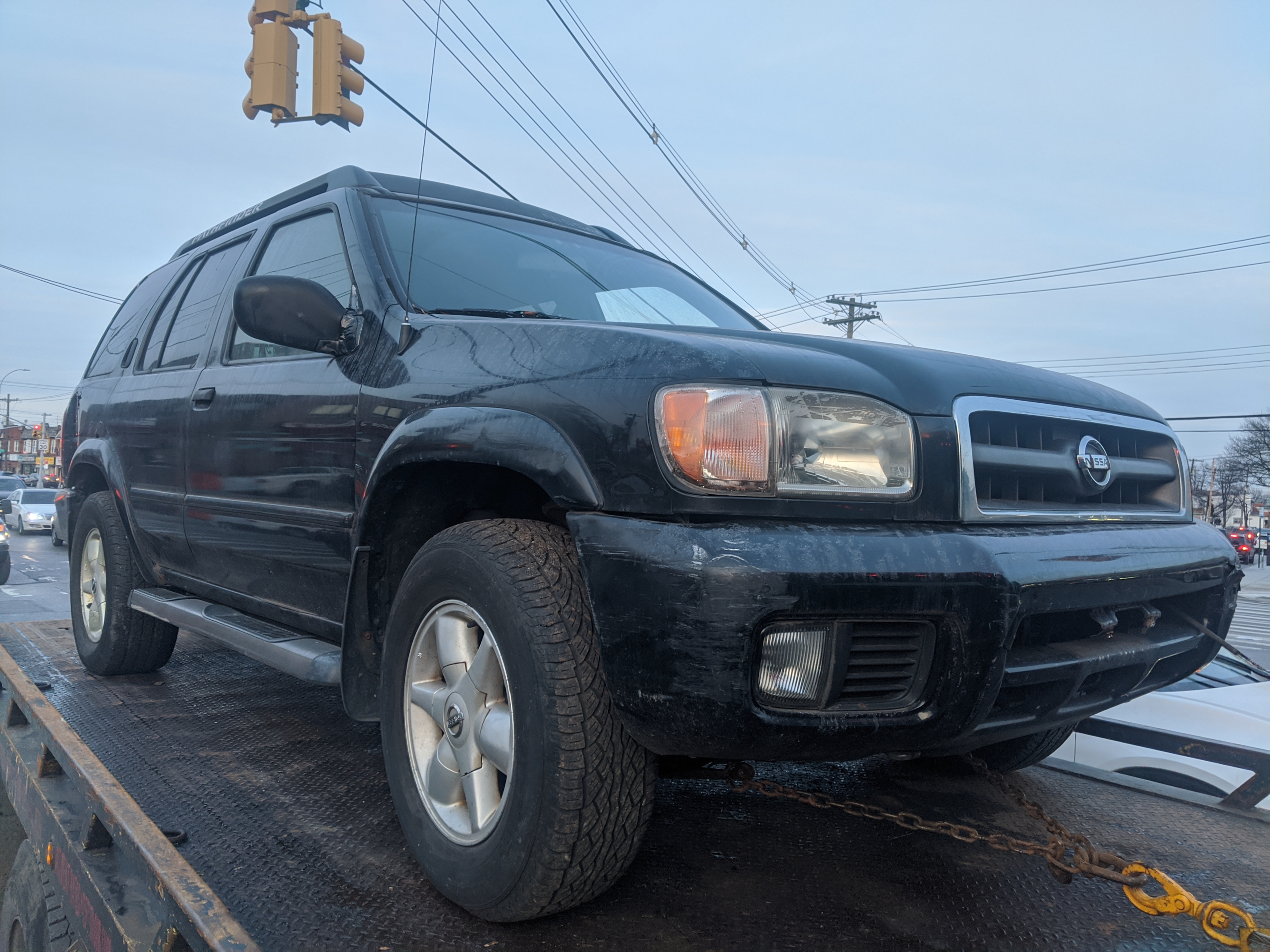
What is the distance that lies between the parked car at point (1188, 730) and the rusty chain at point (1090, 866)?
138 cm

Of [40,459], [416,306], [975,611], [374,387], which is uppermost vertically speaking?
[416,306]

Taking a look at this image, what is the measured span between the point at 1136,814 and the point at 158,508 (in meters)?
3.48

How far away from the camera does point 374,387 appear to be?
2406mm

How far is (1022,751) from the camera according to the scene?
8.89 ft

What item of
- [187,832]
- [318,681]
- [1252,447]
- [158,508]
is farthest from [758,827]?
[1252,447]

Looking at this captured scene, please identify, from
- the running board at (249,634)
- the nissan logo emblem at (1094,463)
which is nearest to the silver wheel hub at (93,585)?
the running board at (249,634)

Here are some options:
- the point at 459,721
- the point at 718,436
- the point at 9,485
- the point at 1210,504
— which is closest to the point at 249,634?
the point at 459,721

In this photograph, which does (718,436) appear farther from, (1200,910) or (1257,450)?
(1257,450)

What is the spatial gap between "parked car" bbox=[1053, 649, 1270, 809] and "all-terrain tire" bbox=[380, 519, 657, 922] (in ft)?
7.28

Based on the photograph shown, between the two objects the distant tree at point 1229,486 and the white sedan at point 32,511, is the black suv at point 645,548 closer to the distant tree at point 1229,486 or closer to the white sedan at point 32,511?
the white sedan at point 32,511

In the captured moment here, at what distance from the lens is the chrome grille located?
189 cm

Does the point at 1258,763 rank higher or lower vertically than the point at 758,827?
higher

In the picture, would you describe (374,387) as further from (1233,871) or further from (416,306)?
(1233,871)

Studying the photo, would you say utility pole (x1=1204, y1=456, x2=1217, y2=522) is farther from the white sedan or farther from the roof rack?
the roof rack
